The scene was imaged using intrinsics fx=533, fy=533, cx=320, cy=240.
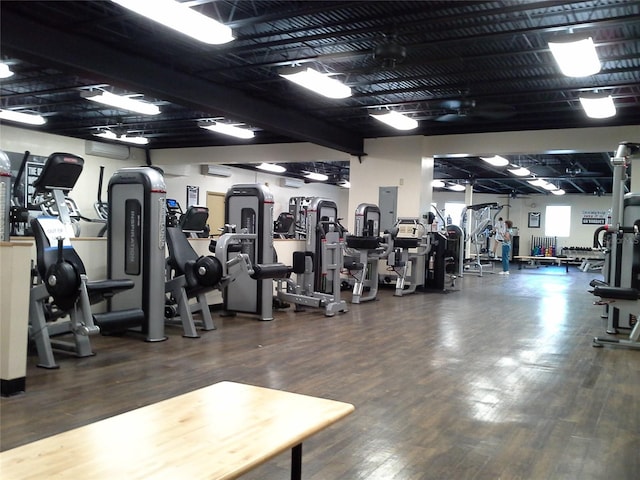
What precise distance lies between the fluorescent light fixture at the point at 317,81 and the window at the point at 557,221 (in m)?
17.6

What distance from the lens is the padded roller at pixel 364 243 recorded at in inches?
337

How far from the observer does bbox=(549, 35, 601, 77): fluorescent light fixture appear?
4953 millimetres

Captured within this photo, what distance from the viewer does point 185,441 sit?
154cm

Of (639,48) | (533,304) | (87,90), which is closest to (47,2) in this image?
(87,90)

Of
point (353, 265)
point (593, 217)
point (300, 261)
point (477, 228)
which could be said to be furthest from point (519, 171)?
point (300, 261)

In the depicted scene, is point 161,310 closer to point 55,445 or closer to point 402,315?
point 402,315

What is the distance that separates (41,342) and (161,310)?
4.19 feet

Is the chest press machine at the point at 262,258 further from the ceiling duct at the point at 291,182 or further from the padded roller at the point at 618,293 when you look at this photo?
the ceiling duct at the point at 291,182

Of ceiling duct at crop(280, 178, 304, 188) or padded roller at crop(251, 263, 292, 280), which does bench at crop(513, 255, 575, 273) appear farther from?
padded roller at crop(251, 263, 292, 280)

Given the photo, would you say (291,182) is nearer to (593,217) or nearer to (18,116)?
(18,116)

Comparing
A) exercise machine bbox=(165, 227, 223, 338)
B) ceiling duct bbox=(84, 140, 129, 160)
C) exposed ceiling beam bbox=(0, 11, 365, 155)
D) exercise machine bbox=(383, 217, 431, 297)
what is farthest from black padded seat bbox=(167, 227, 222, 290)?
ceiling duct bbox=(84, 140, 129, 160)

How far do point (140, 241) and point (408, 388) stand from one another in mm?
3057

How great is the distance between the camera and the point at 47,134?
38.2 feet

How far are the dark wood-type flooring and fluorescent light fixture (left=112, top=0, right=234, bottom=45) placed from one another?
289cm
